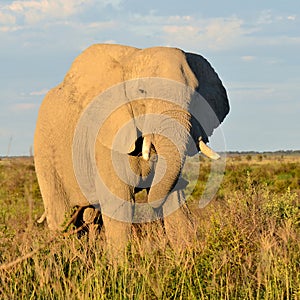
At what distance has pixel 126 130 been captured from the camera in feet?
24.0

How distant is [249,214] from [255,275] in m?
0.94

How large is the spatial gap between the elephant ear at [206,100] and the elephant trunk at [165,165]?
0.39 m

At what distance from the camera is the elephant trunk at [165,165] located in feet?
22.4

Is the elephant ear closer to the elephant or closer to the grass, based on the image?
the elephant

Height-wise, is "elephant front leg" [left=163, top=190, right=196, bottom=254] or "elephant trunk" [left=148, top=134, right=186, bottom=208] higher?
"elephant trunk" [left=148, top=134, right=186, bottom=208]

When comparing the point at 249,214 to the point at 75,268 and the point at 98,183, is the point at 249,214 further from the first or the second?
the point at 98,183

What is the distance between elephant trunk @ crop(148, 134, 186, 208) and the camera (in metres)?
6.83

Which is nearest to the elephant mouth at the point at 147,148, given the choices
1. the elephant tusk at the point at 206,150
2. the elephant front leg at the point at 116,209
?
the elephant tusk at the point at 206,150

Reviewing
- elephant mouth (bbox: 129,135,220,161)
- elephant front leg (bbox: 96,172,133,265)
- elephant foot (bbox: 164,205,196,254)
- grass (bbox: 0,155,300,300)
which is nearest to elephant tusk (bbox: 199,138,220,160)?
elephant mouth (bbox: 129,135,220,161)

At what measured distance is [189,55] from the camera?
7.79 metres

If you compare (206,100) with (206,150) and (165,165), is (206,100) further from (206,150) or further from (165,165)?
(165,165)

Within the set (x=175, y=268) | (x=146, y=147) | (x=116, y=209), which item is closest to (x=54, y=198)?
(x=116, y=209)

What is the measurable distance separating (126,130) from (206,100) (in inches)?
35.4

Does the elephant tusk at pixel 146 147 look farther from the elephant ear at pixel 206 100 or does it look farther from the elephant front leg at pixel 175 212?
the elephant front leg at pixel 175 212
